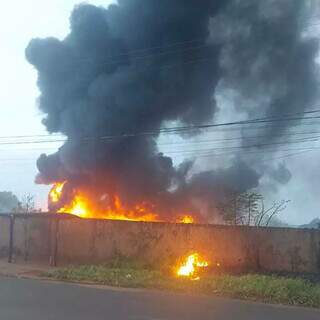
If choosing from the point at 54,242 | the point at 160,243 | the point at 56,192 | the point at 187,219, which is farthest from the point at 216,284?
the point at 56,192

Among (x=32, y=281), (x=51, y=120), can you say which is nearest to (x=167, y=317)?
(x=32, y=281)

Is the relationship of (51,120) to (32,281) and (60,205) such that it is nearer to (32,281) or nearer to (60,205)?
(60,205)

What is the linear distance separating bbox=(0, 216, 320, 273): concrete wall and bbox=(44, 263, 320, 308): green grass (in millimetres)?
1654

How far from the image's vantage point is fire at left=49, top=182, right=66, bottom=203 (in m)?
33.7

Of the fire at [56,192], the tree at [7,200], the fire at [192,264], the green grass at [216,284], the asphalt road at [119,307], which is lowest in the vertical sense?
the asphalt road at [119,307]

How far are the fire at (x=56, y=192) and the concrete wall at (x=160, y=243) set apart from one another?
8039mm

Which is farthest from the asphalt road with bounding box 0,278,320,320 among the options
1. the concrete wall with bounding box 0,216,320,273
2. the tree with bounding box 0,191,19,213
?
the tree with bounding box 0,191,19,213

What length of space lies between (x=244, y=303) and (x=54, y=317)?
543 cm

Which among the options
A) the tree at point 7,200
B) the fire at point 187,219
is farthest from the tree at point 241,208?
the tree at point 7,200

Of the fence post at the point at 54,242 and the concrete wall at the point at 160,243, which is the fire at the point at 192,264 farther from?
the fence post at the point at 54,242

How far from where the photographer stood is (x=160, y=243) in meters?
21.7

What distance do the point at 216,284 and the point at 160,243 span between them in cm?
560

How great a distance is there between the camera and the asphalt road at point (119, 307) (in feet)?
34.4

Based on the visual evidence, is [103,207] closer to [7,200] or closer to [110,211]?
[110,211]
